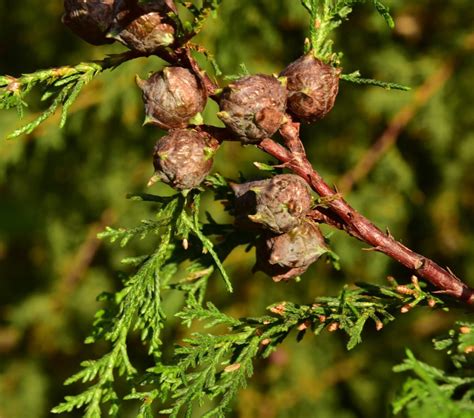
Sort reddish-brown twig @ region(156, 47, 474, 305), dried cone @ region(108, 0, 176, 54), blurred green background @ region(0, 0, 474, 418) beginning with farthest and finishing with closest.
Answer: blurred green background @ region(0, 0, 474, 418)
reddish-brown twig @ region(156, 47, 474, 305)
dried cone @ region(108, 0, 176, 54)

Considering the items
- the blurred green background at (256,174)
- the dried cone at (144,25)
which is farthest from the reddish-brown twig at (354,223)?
the blurred green background at (256,174)

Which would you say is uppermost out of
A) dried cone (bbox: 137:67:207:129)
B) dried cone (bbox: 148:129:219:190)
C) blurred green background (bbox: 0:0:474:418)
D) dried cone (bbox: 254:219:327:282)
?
dried cone (bbox: 137:67:207:129)

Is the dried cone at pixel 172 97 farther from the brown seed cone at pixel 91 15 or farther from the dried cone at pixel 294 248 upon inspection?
the dried cone at pixel 294 248

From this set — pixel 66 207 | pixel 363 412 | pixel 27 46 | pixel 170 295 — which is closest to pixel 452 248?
pixel 363 412

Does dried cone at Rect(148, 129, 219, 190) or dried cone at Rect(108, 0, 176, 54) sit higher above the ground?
dried cone at Rect(108, 0, 176, 54)

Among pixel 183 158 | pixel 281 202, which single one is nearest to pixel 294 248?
pixel 281 202

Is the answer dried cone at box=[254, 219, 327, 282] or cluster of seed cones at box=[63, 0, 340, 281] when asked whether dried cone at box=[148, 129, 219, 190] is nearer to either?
cluster of seed cones at box=[63, 0, 340, 281]

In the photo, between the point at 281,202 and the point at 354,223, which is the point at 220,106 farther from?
the point at 354,223

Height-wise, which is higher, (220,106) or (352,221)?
(220,106)

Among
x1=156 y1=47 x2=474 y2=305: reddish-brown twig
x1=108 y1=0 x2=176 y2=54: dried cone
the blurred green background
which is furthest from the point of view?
the blurred green background

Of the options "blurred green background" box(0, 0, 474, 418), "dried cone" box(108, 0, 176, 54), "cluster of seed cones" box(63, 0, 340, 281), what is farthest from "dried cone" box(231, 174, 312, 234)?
"blurred green background" box(0, 0, 474, 418)
